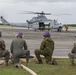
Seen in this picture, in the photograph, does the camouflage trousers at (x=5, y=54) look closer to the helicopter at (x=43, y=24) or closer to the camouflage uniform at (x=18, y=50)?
the camouflage uniform at (x=18, y=50)

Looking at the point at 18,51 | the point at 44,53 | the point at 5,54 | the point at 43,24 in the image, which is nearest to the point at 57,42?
the point at 44,53

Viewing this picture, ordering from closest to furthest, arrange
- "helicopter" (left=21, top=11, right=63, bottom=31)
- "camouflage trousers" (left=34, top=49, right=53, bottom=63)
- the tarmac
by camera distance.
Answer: "camouflage trousers" (left=34, top=49, right=53, bottom=63) < the tarmac < "helicopter" (left=21, top=11, right=63, bottom=31)

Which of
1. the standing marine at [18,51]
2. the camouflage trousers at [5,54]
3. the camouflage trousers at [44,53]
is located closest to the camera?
the standing marine at [18,51]

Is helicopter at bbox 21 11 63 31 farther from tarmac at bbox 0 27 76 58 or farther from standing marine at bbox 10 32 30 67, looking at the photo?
standing marine at bbox 10 32 30 67

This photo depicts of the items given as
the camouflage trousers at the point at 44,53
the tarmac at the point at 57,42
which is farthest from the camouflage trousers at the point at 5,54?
the tarmac at the point at 57,42

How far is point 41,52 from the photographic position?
15047 millimetres

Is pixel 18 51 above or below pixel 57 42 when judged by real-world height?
above

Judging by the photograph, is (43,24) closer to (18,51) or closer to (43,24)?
(43,24)

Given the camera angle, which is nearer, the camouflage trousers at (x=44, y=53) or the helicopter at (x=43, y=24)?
the camouflage trousers at (x=44, y=53)

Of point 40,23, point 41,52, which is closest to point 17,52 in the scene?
point 41,52

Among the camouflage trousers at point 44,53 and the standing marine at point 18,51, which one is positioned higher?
the standing marine at point 18,51

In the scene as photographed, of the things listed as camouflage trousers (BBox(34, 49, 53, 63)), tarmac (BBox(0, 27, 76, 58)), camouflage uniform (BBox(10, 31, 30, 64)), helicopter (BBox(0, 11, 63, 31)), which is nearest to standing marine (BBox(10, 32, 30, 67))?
camouflage uniform (BBox(10, 31, 30, 64))

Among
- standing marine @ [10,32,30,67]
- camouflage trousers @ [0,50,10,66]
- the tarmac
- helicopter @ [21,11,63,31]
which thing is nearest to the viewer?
standing marine @ [10,32,30,67]

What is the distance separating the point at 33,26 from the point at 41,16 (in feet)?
18.8
